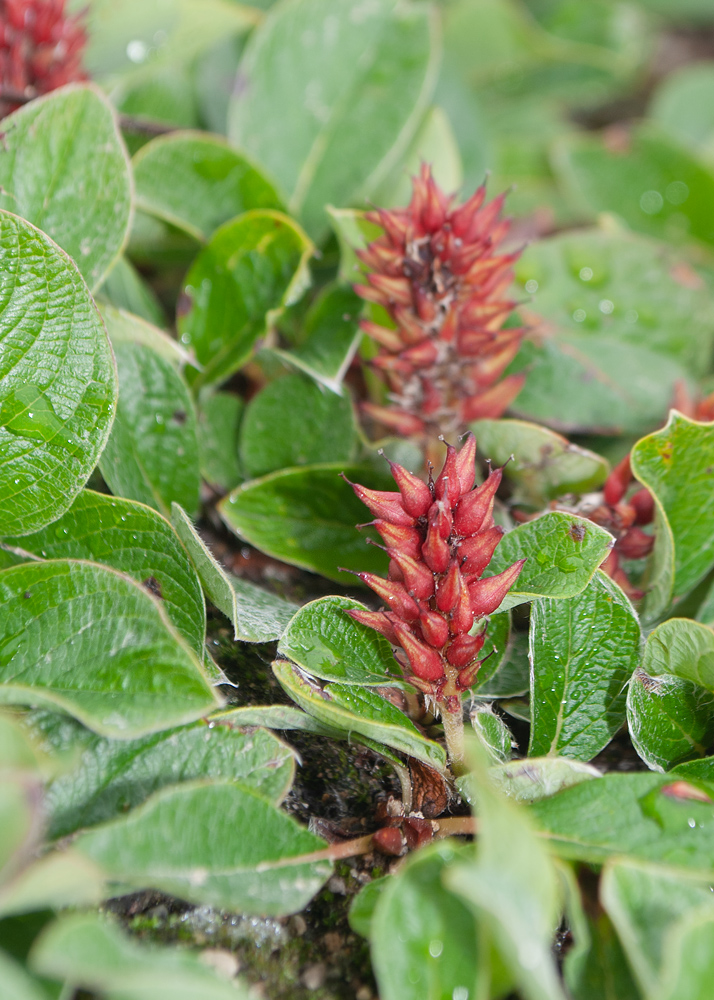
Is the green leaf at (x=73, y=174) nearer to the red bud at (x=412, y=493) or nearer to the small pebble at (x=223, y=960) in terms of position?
the red bud at (x=412, y=493)

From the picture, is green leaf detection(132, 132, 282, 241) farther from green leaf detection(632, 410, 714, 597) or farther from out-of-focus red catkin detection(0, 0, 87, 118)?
green leaf detection(632, 410, 714, 597)

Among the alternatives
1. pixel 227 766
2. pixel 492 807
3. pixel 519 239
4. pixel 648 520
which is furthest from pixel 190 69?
pixel 492 807

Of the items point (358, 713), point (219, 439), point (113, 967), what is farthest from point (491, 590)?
point (219, 439)

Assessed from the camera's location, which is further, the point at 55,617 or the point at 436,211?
the point at 436,211

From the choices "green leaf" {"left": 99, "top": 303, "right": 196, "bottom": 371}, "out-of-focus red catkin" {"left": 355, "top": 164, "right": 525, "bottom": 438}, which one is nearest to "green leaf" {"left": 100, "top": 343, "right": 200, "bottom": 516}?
"green leaf" {"left": 99, "top": 303, "right": 196, "bottom": 371}

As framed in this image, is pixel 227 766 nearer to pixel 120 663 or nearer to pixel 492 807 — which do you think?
pixel 120 663
